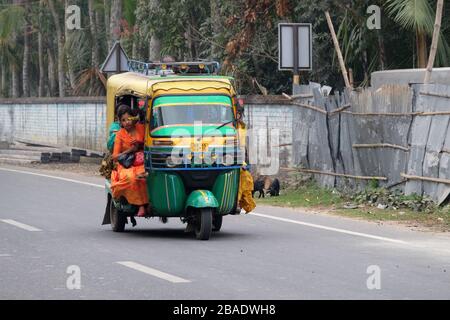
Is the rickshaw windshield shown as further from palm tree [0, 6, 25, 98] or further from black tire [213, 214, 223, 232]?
palm tree [0, 6, 25, 98]

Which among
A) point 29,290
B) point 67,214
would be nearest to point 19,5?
point 67,214

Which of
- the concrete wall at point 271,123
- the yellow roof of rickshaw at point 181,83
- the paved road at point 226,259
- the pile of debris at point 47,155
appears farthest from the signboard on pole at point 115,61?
the yellow roof of rickshaw at point 181,83

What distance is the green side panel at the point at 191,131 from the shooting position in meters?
15.5

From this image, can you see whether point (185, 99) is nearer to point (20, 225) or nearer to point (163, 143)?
point (163, 143)

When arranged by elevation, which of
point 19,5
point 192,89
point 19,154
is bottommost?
point 19,154

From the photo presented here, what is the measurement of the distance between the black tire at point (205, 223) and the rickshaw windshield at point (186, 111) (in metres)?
1.23

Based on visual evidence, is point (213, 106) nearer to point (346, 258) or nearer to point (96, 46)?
point (346, 258)

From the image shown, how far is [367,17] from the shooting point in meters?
27.9

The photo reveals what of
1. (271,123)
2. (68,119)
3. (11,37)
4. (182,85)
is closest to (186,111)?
(182,85)

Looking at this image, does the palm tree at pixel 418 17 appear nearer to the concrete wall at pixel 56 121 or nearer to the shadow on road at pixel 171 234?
the shadow on road at pixel 171 234

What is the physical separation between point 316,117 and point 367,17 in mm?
4900

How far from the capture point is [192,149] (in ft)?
50.2

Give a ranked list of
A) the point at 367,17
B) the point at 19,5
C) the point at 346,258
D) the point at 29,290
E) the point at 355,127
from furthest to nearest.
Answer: the point at 19,5 < the point at 367,17 < the point at 355,127 < the point at 346,258 < the point at 29,290

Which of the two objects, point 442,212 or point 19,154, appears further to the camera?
point 19,154
